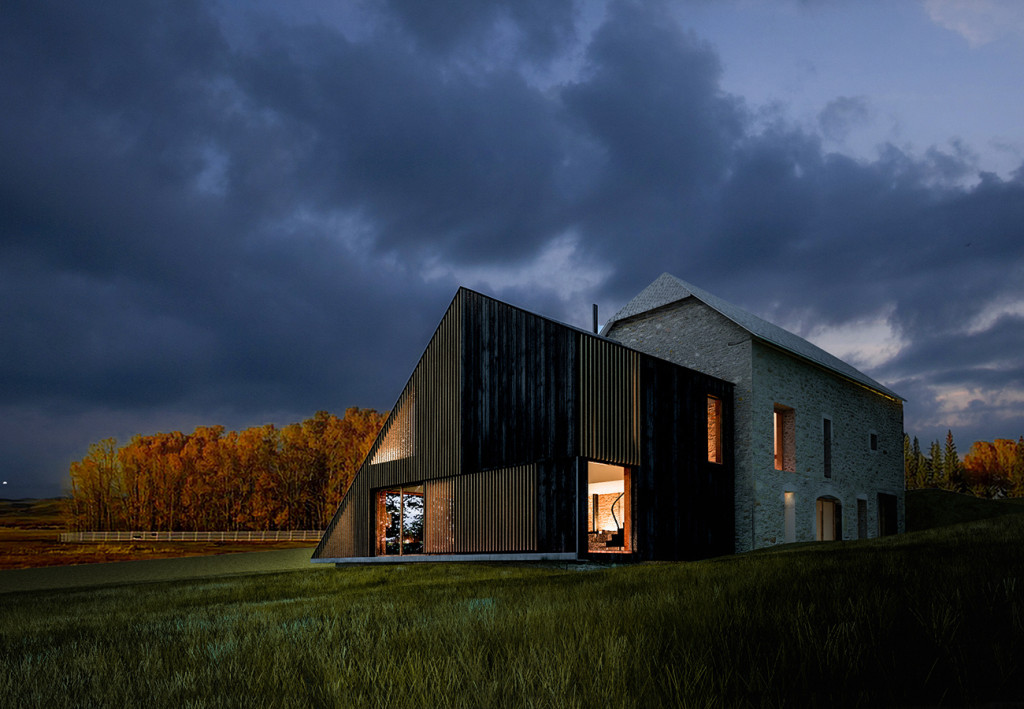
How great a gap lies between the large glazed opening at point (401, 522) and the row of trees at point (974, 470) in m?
55.7

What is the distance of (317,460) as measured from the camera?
53625 millimetres

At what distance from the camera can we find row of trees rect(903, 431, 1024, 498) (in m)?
65.7

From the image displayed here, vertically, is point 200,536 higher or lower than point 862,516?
lower

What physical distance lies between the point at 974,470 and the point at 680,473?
77.2 m

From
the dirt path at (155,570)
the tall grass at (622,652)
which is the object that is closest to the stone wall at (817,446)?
the dirt path at (155,570)

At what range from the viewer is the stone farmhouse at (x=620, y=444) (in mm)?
15812

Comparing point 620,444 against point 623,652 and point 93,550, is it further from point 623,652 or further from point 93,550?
point 93,550

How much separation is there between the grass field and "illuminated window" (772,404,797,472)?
15.9 m

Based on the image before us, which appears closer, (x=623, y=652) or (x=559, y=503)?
(x=623, y=652)

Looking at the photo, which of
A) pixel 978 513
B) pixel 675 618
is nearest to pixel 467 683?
pixel 675 618

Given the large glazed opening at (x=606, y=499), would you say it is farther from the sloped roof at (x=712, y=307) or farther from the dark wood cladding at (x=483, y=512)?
the sloped roof at (x=712, y=307)

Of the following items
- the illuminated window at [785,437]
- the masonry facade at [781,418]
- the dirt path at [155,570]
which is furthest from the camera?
the dirt path at [155,570]

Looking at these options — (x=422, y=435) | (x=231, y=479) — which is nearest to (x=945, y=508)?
(x=422, y=435)

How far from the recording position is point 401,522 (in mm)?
22172
